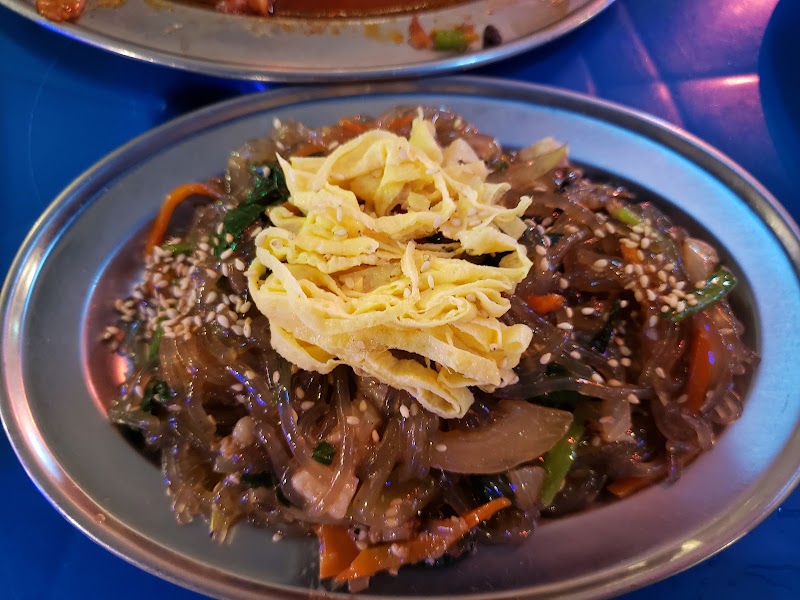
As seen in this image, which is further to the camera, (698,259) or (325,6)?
(325,6)

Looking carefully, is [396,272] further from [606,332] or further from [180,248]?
[180,248]

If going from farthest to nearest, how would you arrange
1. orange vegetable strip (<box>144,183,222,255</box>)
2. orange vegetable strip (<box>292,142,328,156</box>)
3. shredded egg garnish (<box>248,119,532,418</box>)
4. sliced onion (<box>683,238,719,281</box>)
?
1. orange vegetable strip (<box>144,183,222,255</box>)
2. orange vegetable strip (<box>292,142,328,156</box>)
3. sliced onion (<box>683,238,719,281</box>)
4. shredded egg garnish (<box>248,119,532,418</box>)

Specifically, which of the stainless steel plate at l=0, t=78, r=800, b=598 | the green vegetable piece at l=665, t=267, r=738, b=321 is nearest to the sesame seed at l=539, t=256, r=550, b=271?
the green vegetable piece at l=665, t=267, r=738, b=321

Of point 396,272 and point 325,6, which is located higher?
point 325,6

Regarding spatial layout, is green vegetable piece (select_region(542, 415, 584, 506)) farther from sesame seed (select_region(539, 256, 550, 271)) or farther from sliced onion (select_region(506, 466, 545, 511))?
sesame seed (select_region(539, 256, 550, 271))

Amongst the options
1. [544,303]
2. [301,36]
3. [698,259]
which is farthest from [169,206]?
[698,259]

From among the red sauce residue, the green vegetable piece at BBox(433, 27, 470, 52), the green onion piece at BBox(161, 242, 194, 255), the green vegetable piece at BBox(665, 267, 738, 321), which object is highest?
the red sauce residue

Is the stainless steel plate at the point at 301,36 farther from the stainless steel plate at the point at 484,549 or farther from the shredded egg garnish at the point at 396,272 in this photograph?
the shredded egg garnish at the point at 396,272

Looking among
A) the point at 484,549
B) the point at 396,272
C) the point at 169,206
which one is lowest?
the point at 484,549
